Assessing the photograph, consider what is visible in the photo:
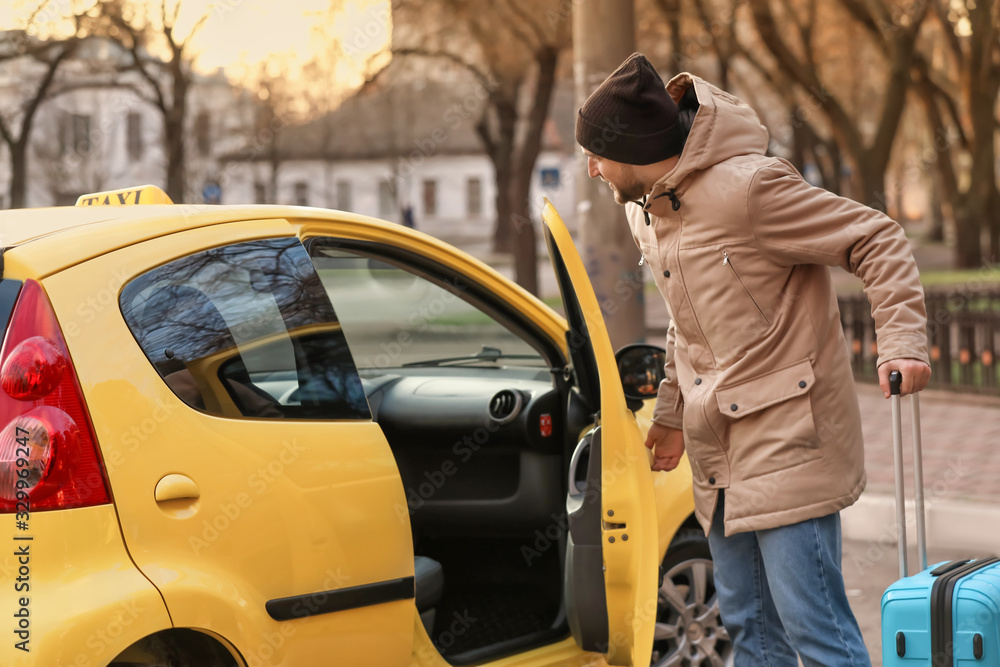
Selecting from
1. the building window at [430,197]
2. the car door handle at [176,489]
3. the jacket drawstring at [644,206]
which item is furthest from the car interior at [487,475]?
the building window at [430,197]

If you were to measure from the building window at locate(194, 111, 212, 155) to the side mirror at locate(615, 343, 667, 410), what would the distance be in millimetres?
30369

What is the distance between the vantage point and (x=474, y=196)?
70000 millimetres

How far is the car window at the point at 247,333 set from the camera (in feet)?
8.00

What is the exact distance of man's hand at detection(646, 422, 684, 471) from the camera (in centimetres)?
319

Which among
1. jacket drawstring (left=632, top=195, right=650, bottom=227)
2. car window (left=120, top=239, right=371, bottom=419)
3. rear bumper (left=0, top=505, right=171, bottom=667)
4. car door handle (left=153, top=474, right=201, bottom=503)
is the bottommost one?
rear bumper (left=0, top=505, right=171, bottom=667)

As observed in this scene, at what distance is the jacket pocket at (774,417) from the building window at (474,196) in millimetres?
67280

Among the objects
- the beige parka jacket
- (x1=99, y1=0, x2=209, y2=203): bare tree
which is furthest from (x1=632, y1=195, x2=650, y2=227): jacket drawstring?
(x1=99, y1=0, x2=209, y2=203): bare tree

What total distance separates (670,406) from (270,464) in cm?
118

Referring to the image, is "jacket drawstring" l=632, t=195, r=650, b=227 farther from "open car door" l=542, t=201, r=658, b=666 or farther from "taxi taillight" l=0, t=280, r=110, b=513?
"taxi taillight" l=0, t=280, r=110, b=513

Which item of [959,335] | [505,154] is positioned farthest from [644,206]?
[505,154]

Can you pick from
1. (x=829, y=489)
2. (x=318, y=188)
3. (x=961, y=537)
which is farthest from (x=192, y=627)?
(x=318, y=188)

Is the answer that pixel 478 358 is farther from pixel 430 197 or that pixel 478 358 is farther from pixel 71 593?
pixel 430 197

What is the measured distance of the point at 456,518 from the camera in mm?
3809

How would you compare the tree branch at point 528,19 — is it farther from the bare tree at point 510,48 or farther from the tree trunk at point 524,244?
the tree trunk at point 524,244
